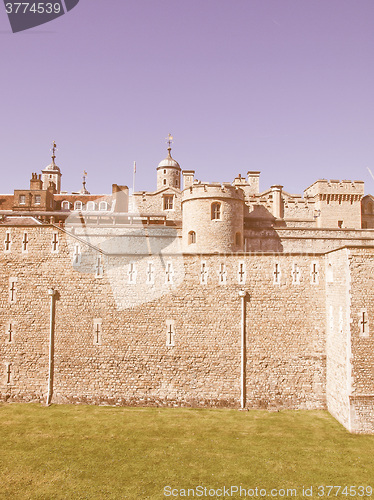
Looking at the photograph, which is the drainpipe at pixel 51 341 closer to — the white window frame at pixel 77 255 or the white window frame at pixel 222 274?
the white window frame at pixel 77 255

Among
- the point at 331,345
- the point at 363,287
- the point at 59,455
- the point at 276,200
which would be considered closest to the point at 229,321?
the point at 331,345

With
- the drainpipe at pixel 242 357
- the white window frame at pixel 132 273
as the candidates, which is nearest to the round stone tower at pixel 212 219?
the drainpipe at pixel 242 357

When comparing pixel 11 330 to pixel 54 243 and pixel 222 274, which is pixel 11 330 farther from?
pixel 222 274

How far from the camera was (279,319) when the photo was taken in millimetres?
18016

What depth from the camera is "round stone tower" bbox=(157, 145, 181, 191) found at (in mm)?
53031

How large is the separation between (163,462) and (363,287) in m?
11.2

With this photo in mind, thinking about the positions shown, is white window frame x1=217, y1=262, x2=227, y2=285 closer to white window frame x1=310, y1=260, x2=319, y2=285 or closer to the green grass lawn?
white window frame x1=310, y1=260, x2=319, y2=285

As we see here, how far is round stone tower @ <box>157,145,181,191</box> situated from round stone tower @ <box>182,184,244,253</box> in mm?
26396

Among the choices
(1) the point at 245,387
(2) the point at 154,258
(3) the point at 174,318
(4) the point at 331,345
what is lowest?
(1) the point at 245,387

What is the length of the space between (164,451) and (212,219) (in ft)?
54.6

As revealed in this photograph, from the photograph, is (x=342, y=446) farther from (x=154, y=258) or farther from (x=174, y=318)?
(x=154, y=258)

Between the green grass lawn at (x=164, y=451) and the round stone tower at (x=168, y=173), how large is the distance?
131 ft

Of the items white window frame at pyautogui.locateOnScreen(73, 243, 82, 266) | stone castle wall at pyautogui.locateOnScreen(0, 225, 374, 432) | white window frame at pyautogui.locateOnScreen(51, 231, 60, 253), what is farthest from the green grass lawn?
white window frame at pyautogui.locateOnScreen(51, 231, 60, 253)

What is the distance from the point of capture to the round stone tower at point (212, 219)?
26.4m
